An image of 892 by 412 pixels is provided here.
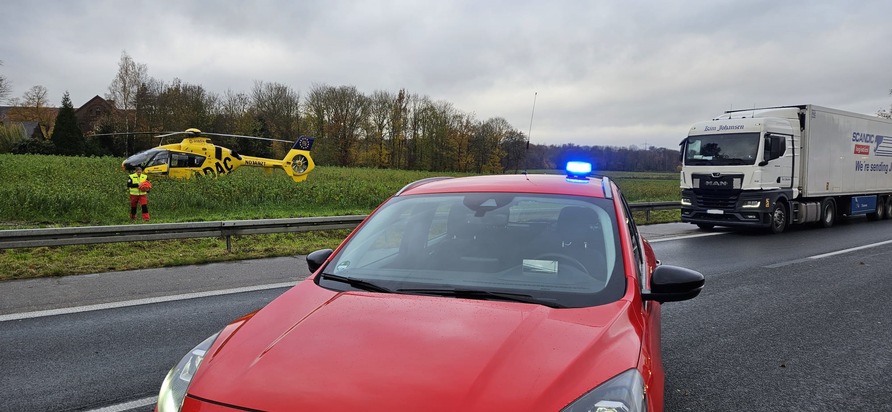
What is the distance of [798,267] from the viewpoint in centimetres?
968

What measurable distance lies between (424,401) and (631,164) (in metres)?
22.1

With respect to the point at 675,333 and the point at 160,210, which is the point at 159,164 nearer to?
the point at 160,210

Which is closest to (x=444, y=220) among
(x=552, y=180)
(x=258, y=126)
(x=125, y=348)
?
(x=552, y=180)

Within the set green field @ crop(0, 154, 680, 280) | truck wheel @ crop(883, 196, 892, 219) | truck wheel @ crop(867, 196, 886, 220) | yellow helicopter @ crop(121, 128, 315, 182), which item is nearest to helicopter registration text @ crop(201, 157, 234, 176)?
yellow helicopter @ crop(121, 128, 315, 182)

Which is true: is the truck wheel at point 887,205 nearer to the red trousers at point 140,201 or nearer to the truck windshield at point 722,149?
the truck windshield at point 722,149

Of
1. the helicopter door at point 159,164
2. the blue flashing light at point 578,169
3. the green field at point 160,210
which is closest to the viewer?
the blue flashing light at point 578,169

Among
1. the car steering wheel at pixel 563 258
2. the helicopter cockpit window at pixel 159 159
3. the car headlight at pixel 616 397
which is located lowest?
the car headlight at pixel 616 397

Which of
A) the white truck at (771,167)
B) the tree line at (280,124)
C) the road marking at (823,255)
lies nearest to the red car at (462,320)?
the road marking at (823,255)

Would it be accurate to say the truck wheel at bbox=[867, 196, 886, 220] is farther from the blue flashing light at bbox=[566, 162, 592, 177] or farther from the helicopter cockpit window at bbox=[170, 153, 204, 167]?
the helicopter cockpit window at bbox=[170, 153, 204, 167]

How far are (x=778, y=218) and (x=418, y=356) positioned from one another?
16719 millimetres

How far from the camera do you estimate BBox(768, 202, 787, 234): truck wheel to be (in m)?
15.6

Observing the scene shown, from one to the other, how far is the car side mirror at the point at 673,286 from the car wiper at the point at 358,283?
1.24 meters

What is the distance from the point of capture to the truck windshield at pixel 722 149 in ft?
49.5

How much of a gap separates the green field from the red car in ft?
24.1
